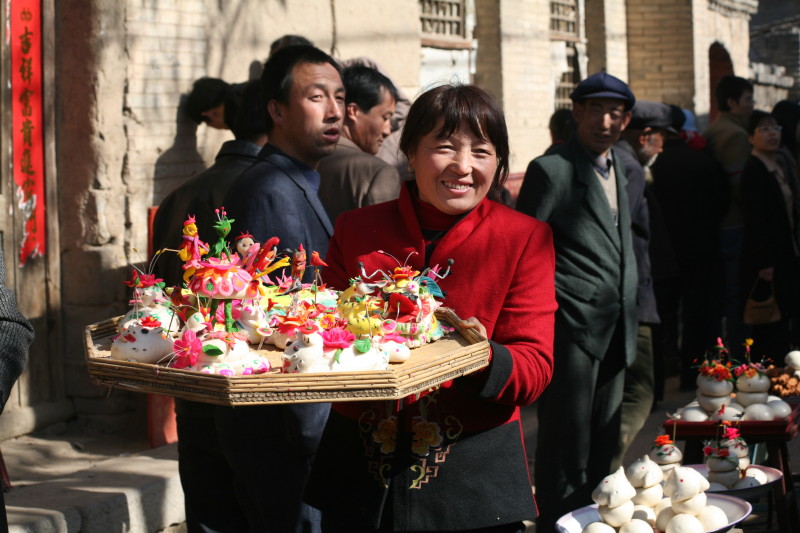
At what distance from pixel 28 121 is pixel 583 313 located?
8.85 ft

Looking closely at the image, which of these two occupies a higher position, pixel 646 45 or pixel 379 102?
pixel 646 45

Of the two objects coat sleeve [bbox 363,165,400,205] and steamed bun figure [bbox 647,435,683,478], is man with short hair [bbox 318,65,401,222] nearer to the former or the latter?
coat sleeve [bbox 363,165,400,205]

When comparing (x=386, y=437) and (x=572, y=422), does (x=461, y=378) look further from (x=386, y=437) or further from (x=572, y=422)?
(x=572, y=422)

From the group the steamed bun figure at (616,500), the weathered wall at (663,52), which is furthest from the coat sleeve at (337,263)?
the weathered wall at (663,52)

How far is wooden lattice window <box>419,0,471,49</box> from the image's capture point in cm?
927

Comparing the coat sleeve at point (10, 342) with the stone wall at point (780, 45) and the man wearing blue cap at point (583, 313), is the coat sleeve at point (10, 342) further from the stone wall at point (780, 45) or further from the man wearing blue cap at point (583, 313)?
the stone wall at point (780, 45)

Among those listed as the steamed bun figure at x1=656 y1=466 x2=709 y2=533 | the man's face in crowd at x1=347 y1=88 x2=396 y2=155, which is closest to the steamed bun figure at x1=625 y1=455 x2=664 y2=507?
the steamed bun figure at x1=656 y1=466 x2=709 y2=533

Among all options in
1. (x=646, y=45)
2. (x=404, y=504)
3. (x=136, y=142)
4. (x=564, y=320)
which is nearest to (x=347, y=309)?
(x=404, y=504)

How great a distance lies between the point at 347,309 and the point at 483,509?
1.77 ft

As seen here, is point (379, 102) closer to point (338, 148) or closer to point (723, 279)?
point (338, 148)

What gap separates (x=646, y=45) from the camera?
13195 millimetres

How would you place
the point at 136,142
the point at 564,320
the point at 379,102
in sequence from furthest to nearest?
the point at 136,142, the point at 379,102, the point at 564,320

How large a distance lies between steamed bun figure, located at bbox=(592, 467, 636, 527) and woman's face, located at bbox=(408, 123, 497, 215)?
963 mm

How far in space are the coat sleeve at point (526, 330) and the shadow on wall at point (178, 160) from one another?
10.9 feet
